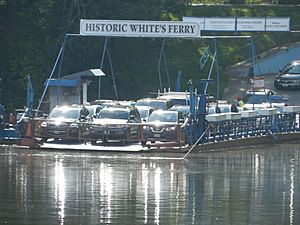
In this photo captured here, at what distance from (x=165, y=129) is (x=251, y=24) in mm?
23881

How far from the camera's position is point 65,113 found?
43.2 m

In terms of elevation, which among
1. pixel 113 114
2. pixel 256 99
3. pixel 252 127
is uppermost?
pixel 256 99

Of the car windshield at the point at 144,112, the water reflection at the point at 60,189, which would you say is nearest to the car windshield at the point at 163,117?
the car windshield at the point at 144,112

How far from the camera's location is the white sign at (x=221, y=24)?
206ft

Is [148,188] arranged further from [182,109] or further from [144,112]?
[144,112]

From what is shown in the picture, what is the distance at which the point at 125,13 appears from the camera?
197 feet

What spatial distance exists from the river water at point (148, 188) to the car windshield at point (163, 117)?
2.71m

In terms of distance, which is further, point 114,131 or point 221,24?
point 221,24

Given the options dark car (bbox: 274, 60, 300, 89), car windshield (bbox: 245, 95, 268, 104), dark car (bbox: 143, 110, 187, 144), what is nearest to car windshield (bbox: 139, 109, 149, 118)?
dark car (bbox: 143, 110, 187, 144)

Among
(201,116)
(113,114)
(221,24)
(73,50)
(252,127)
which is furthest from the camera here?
(221,24)

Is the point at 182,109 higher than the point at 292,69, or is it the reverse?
the point at 292,69

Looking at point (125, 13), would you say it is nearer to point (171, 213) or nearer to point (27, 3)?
point (27, 3)

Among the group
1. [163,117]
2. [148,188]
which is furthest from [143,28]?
[148,188]

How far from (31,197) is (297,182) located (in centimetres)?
851
